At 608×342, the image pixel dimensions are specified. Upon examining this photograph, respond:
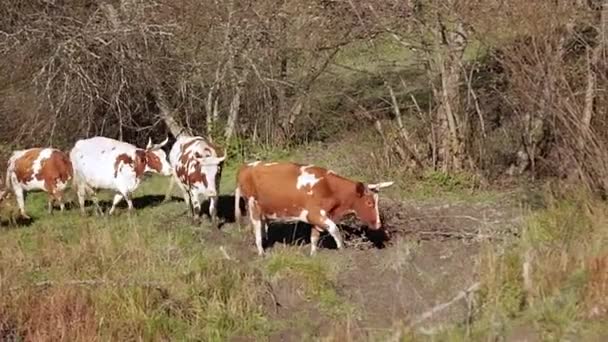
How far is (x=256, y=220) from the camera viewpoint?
13219 millimetres

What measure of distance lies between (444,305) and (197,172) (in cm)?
532

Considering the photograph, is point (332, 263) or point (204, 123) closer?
point (332, 263)

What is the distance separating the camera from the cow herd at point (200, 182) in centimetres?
1302

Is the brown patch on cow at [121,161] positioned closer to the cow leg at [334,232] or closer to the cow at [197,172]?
the cow at [197,172]

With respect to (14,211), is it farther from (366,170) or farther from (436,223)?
(436,223)

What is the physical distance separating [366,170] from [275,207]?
131 inches

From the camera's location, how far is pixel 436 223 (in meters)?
13.3

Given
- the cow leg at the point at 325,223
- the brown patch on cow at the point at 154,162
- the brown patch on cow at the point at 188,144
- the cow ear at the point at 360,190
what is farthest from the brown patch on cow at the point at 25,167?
the cow ear at the point at 360,190

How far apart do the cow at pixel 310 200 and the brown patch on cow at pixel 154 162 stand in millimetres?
2720

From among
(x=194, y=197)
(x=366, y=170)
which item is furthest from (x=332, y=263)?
(x=366, y=170)

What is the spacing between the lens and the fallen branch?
32.8 ft

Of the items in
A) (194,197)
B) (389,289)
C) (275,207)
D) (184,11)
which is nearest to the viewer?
(389,289)

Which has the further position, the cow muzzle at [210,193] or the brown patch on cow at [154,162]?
the brown patch on cow at [154,162]

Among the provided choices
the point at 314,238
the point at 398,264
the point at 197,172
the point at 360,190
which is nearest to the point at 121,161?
the point at 197,172
